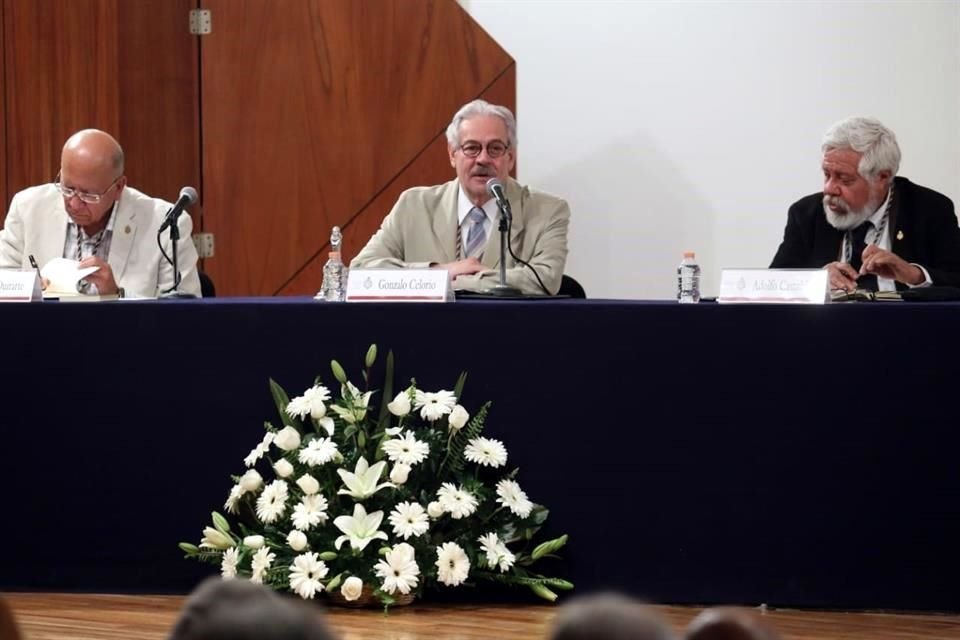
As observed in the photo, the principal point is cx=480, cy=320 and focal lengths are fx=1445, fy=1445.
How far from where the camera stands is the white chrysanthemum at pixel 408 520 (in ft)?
9.25

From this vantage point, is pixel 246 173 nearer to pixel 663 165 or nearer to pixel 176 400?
pixel 663 165

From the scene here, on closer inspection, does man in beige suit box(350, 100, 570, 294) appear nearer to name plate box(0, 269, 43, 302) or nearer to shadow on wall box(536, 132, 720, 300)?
name plate box(0, 269, 43, 302)

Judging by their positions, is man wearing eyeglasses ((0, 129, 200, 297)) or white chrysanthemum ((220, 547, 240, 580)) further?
man wearing eyeglasses ((0, 129, 200, 297))

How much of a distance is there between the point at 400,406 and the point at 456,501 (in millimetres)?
222

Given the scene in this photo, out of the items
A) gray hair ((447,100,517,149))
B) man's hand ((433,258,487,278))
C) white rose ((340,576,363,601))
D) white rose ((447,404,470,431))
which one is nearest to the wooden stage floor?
white rose ((340,576,363,601))

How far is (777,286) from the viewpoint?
2.94 metres

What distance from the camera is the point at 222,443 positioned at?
3.02 m

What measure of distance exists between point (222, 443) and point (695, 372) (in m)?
0.99

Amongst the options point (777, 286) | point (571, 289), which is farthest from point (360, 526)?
point (571, 289)

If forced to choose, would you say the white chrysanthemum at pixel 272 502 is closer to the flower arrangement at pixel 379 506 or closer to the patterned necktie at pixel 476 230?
the flower arrangement at pixel 379 506

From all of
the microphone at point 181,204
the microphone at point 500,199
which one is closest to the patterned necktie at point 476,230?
the microphone at point 500,199

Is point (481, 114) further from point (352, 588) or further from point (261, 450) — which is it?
point (352, 588)

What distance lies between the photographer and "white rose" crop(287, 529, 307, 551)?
9.27ft

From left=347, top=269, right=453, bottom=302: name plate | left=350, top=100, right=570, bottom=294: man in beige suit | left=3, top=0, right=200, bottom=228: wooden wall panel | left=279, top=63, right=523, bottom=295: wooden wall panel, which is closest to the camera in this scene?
left=347, top=269, right=453, bottom=302: name plate
